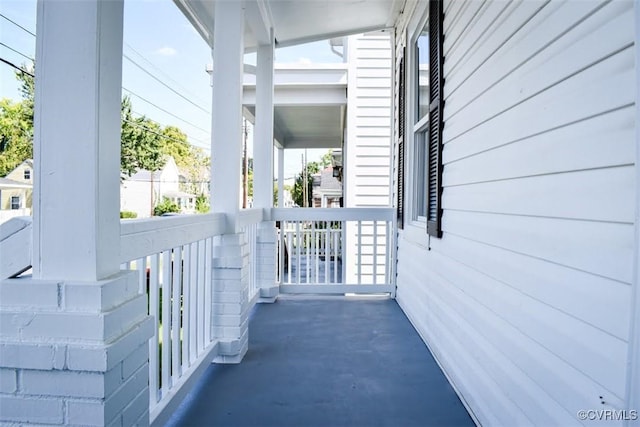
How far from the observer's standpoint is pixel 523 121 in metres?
1.52

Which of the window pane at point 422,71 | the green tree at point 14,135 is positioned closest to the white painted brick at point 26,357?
the green tree at point 14,135

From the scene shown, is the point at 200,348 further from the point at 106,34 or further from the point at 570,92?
the point at 570,92

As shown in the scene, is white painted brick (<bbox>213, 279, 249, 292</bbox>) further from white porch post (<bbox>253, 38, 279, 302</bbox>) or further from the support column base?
white porch post (<bbox>253, 38, 279, 302</bbox>)

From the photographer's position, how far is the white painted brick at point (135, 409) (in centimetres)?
125

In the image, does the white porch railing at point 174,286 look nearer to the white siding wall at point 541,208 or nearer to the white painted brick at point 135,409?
the white painted brick at point 135,409

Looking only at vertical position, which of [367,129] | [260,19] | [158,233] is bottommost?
[158,233]

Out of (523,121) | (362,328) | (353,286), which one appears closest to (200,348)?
(362,328)

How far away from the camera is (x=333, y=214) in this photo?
4684 mm

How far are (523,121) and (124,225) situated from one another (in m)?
1.50

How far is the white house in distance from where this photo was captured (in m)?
Result: 1.02

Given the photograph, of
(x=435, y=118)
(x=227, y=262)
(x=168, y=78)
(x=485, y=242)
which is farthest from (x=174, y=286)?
(x=168, y=78)

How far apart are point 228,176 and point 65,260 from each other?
159 centimetres

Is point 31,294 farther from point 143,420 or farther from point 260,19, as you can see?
point 260,19

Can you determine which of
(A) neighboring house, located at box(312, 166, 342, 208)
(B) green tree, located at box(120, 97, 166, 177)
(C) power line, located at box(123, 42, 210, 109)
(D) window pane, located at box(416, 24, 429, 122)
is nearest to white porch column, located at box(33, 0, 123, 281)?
(B) green tree, located at box(120, 97, 166, 177)
